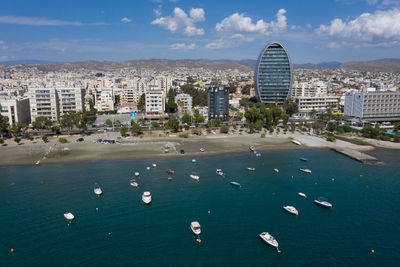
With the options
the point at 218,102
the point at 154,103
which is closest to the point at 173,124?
the point at 218,102

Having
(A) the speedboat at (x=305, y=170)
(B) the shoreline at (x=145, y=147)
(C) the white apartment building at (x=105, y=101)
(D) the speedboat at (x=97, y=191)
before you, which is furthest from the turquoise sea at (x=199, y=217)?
(C) the white apartment building at (x=105, y=101)

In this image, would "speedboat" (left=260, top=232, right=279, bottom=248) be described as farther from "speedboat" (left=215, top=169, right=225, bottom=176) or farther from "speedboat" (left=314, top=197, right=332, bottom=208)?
"speedboat" (left=215, top=169, right=225, bottom=176)

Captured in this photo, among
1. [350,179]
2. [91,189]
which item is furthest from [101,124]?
[350,179]

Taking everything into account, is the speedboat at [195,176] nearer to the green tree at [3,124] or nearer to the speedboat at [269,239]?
the speedboat at [269,239]

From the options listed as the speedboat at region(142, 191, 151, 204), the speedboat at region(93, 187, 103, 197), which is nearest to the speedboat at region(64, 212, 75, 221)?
the speedboat at region(93, 187, 103, 197)

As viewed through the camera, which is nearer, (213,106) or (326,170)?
(326,170)

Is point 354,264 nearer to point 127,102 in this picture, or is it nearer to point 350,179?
point 350,179
